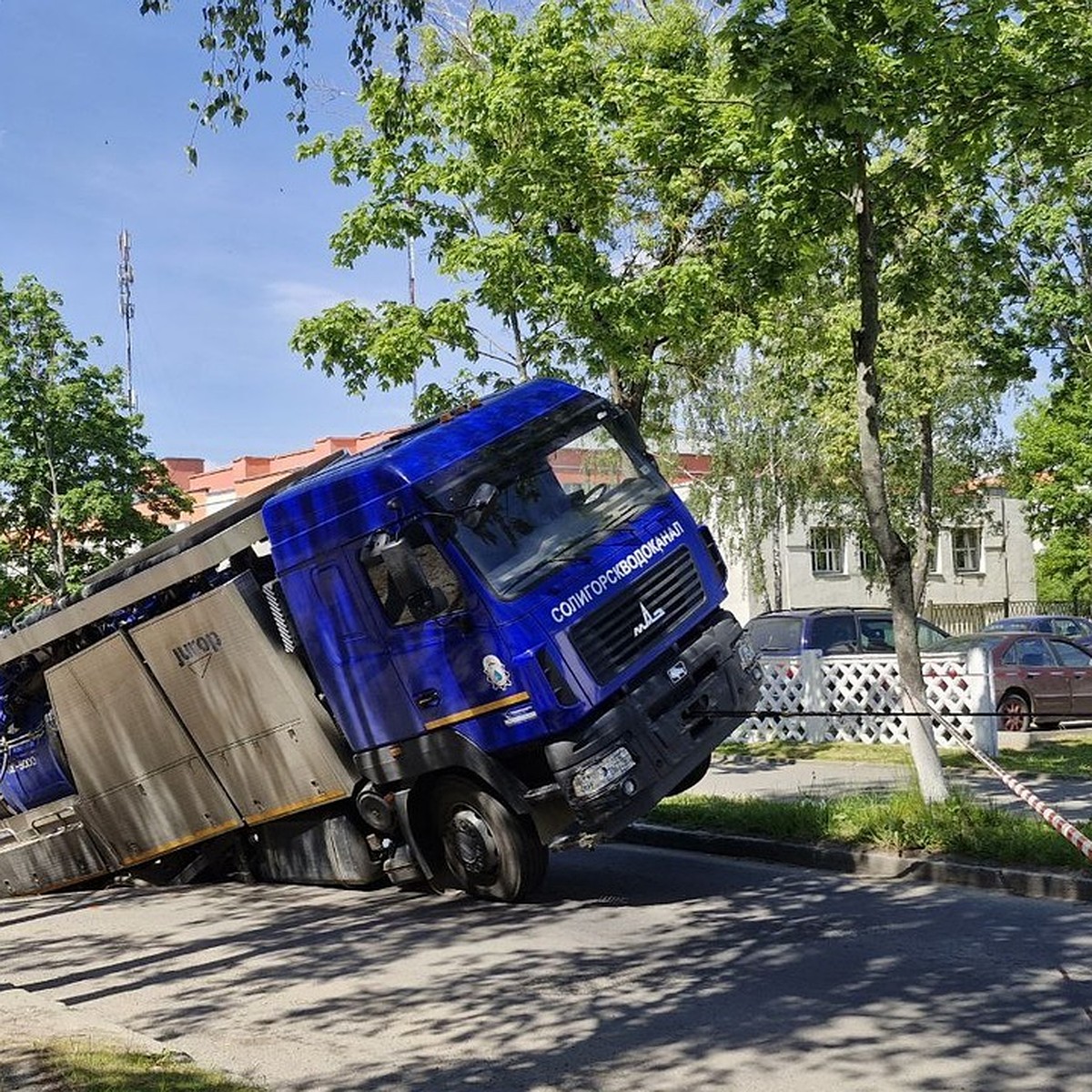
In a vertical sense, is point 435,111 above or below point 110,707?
above

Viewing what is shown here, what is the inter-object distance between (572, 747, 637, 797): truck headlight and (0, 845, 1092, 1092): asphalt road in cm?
89

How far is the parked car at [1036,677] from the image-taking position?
1831 cm

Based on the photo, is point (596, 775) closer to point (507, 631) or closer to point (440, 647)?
point (507, 631)

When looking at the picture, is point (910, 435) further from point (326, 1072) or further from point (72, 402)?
point (326, 1072)

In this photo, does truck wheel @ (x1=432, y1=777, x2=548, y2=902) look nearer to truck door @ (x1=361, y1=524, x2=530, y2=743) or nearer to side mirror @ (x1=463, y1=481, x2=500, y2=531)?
truck door @ (x1=361, y1=524, x2=530, y2=743)

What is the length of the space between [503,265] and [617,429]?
19.7 feet

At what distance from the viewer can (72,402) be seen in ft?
92.9

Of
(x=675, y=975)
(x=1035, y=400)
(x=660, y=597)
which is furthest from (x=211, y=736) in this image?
(x=1035, y=400)

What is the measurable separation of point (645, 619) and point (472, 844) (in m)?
2.03

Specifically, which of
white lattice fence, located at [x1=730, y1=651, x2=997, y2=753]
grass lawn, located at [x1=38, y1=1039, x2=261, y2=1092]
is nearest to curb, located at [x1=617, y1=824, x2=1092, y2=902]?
white lattice fence, located at [x1=730, y1=651, x2=997, y2=753]

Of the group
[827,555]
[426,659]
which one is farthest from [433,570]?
[827,555]

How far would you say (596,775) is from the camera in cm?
830

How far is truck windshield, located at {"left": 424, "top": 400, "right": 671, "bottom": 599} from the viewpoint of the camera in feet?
28.7

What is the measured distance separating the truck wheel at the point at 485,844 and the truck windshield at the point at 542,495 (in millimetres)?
1592
